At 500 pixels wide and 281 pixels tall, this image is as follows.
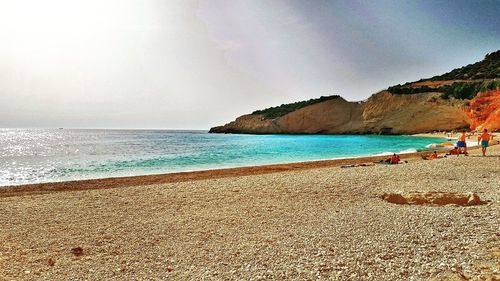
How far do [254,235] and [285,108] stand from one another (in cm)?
12005

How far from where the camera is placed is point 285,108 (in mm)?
125500

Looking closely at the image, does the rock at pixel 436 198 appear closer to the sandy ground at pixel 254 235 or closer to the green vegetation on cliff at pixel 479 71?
the sandy ground at pixel 254 235

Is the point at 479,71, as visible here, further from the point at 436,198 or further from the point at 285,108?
the point at 436,198

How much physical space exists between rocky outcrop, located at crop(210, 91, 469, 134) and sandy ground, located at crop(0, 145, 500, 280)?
74159 millimetres

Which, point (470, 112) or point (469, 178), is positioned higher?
point (470, 112)

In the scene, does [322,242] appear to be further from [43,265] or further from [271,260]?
[43,265]

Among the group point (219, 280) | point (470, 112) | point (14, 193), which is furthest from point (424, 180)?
point (470, 112)

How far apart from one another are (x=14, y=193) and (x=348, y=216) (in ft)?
43.5

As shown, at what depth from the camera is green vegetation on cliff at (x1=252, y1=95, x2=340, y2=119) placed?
360ft

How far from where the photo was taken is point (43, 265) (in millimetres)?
5840

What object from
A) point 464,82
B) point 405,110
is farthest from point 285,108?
point 464,82

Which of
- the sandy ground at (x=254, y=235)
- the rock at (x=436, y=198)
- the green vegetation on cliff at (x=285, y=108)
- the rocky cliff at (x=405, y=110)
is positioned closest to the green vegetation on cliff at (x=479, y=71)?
the rocky cliff at (x=405, y=110)

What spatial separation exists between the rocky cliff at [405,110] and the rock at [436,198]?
57435 mm

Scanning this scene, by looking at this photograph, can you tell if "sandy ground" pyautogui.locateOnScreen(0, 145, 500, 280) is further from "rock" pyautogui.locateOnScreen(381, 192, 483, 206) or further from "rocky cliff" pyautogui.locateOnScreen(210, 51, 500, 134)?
"rocky cliff" pyautogui.locateOnScreen(210, 51, 500, 134)
